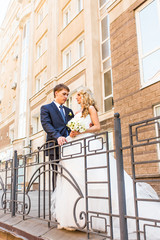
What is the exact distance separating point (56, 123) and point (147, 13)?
602 cm

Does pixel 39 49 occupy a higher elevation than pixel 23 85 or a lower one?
higher

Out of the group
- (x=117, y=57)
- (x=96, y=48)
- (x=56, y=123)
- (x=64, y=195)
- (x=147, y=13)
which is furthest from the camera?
(x=96, y=48)

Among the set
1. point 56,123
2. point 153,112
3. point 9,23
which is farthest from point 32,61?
point 56,123

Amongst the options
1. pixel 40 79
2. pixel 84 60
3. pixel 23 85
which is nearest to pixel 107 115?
pixel 84 60

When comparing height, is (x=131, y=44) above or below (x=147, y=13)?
below

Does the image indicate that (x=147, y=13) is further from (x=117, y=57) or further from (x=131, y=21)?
(x=117, y=57)

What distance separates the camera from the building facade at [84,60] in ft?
25.8

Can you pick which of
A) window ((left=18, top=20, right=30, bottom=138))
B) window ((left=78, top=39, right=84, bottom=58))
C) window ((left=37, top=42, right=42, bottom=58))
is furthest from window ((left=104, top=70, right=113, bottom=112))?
window ((left=18, top=20, right=30, bottom=138))

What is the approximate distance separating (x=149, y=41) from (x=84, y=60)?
15.8ft

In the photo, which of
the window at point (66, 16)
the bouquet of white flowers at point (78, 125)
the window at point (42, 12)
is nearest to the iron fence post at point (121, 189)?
the bouquet of white flowers at point (78, 125)

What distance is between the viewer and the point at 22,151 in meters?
17.9

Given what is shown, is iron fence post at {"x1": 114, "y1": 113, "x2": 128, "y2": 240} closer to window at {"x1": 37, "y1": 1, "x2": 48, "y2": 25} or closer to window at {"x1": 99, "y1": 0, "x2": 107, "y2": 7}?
window at {"x1": 99, "y1": 0, "x2": 107, "y2": 7}

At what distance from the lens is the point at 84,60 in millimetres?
12250

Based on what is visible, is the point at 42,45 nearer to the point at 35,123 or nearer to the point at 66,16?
the point at 66,16
